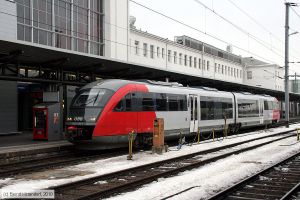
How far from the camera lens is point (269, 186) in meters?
10.1

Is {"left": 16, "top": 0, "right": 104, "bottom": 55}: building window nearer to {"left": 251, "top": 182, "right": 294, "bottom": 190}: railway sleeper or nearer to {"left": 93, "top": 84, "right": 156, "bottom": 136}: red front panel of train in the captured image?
{"left": 93, "top": 84, "right": 156, "bottom": 136}: red front panel of train

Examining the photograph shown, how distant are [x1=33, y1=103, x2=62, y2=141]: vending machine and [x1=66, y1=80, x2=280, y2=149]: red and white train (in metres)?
3.91

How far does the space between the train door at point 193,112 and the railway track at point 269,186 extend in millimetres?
8683

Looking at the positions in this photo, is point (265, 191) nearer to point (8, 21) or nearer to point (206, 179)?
point (206, 179)

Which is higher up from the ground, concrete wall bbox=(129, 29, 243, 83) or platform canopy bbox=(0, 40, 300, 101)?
concrete wall bbox=(129, 29, 243, 83)

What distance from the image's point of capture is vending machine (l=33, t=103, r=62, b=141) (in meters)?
20.3

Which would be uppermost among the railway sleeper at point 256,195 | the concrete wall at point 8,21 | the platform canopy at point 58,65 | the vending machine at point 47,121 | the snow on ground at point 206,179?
the concrete wall at point 8,21

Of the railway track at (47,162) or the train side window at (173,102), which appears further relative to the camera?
the train side window at (173,102)

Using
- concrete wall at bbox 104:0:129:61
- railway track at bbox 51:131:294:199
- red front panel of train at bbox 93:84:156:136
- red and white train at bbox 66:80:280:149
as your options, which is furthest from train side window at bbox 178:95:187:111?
concrete wall at bbox 104:0:129:61

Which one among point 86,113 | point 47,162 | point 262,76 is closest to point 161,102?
point 86,113

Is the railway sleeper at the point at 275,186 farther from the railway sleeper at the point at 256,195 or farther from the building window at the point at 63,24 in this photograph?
the building window at the point at 63,24

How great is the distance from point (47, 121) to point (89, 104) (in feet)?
16.2

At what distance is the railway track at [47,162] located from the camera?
1255 centimetres

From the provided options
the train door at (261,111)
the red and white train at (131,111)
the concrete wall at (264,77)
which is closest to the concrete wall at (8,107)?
the red and white train at (131,111)
